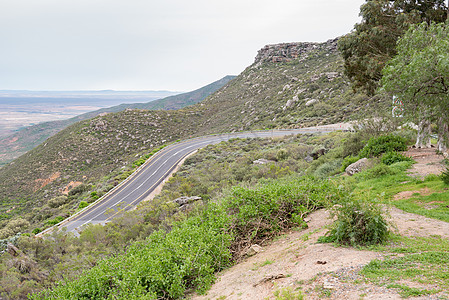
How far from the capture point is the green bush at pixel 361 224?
16.6 ft

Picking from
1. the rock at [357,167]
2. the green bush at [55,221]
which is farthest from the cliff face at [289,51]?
the green bush at [55,221]

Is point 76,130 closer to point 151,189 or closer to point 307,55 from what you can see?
point 151,189

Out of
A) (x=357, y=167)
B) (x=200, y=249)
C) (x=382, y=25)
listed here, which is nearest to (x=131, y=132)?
(x=382, y=25)

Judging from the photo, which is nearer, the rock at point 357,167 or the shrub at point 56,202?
the rock at point 357,167

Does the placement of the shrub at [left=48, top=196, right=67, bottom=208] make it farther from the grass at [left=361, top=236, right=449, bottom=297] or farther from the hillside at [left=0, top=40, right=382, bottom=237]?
the grass at [left=361, top=236, right=449, bottom=297]

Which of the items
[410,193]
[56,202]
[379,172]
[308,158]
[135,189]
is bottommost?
[56,202]

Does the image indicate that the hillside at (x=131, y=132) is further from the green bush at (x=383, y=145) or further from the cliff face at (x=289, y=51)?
the green bush at (x=383, y=145)

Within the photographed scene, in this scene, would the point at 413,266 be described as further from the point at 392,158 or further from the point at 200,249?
the point at 392,158

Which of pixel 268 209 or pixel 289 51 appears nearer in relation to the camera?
pixel 268 209

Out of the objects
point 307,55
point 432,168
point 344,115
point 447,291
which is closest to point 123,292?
point 447,291

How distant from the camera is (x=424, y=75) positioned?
268 inches

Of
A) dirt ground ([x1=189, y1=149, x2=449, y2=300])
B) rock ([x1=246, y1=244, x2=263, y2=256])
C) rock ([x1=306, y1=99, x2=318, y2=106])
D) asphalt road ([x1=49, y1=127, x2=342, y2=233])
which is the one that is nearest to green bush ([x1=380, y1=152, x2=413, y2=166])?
dirt ground ([x1=189, y1=149, x2=449, y2=300])

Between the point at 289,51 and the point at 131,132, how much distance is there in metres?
69.5

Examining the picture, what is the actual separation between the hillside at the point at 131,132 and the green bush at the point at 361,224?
26172mm
